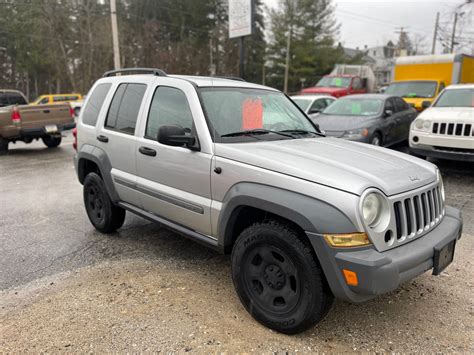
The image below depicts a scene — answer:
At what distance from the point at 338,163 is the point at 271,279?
96cm

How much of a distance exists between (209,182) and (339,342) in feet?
4.95

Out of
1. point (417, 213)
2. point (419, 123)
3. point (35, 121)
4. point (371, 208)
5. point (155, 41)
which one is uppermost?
point (155, 41)

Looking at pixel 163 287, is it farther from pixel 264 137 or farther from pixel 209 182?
pixel 264 137

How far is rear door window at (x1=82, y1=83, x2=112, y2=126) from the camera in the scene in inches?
181

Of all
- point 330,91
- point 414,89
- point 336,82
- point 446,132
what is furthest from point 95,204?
point 336,82

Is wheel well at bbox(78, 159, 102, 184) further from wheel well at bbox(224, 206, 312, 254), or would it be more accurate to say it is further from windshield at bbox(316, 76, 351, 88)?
windshield at bbox(316, 76, 351, 88)

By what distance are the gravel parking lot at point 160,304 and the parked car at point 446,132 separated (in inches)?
88.2

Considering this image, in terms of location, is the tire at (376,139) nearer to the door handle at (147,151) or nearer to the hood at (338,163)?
the hood at (338,163)

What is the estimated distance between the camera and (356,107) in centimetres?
934

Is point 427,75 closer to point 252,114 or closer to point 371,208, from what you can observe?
point 252,114

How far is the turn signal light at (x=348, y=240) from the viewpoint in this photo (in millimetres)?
2369

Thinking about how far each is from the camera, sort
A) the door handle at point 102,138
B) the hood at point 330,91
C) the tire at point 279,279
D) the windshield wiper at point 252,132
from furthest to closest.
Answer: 1. the hood at point 330,91
2. the door handle at point 102,138
3. the windshield wiper at point 252,132
4. the tire at point 279,279

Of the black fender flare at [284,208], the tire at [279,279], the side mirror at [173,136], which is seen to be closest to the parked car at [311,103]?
the side mirror at [173,136]

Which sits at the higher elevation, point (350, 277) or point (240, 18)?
point (240, 18)
